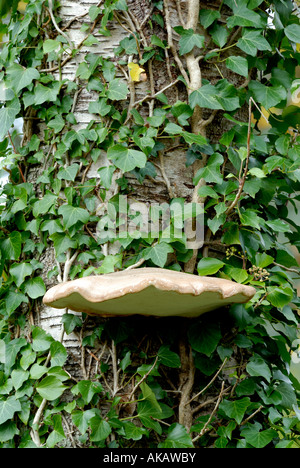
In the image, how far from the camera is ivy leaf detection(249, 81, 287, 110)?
81.2 inches

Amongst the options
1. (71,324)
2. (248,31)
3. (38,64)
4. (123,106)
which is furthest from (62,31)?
(71,324)

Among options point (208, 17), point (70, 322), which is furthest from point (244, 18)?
point (70, 322)

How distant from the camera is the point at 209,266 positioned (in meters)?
1.82

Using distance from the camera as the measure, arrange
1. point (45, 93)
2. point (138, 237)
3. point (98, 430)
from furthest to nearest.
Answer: point (45, 93) < point (138, 237) < point (98, 430)

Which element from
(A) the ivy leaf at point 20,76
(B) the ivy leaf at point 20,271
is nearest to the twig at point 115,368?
(B) the ivy leaf at point 20,271

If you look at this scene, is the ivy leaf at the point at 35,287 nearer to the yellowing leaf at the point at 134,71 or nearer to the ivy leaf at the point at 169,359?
the ivy leaf at the point at 169,359

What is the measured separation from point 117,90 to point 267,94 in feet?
2.10

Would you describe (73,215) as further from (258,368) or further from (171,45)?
(258,368)

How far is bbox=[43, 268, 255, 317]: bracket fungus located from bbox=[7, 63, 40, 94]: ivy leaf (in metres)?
0.95

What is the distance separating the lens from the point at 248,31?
6.54 feet

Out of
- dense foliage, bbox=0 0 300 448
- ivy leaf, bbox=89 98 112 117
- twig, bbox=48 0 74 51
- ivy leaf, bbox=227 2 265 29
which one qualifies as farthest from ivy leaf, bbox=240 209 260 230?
twig, bbox=48 0 74 51

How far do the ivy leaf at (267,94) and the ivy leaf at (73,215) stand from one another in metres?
0.87

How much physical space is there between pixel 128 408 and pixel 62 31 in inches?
59.5

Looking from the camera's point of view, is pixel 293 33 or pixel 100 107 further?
pixel 293 33
